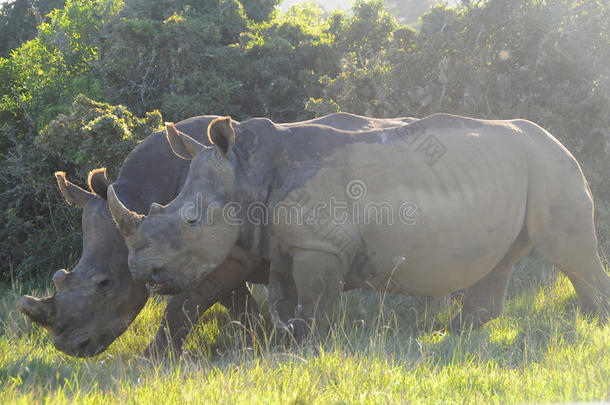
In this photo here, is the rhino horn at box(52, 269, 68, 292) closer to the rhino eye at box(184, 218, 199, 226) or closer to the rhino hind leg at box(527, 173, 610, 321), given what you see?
the rhino eye at box(184, 218, 199, 226)

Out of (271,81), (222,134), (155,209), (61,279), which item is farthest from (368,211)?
(271,81)

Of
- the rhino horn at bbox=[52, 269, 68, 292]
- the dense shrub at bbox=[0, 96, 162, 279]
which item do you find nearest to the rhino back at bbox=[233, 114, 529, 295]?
the rhino horn at bbox=[52, 269, 68, 292]

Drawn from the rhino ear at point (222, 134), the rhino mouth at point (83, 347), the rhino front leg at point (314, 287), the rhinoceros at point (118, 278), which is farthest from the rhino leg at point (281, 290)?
the rhino mouth at point (83, 347)

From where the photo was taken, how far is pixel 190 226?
13.9 ft

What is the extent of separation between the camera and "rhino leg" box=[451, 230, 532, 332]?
5.46m

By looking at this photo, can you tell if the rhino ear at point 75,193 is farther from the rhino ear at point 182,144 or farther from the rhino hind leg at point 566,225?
the rhino hind leg at point 566,225

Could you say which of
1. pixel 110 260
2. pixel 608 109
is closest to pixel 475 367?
pixel 110 260

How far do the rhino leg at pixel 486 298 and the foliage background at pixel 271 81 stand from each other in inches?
106

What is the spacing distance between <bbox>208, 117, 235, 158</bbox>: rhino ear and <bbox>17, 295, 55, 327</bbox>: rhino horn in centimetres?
152

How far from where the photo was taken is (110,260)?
4.70 metres

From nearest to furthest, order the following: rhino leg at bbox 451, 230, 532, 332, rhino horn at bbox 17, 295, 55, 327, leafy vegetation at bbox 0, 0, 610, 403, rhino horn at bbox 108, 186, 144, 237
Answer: leafy vegetation at bbox 0, 0, 610, 403 → rhino horn at bbox 108, 186, 144, 237 → rhino horn at bbox 17, 295, 55, 327 → rhino leg at bbox 451, 230, 532, 332

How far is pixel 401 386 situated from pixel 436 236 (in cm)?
160

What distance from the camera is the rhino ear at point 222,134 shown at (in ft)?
14.2

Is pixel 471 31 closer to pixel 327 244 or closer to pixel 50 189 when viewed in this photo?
pixel 327 244
